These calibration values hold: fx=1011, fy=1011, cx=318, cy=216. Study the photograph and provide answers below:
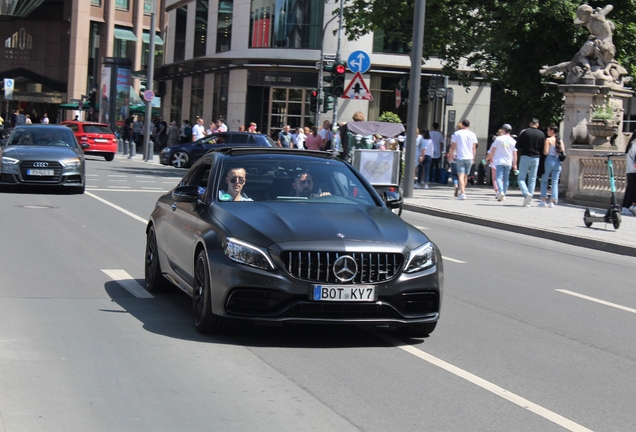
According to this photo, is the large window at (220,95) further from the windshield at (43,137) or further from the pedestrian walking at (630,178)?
the pedestrian walking at (630,178)

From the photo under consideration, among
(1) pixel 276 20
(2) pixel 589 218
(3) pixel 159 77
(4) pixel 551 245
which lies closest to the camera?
(4) pixel 551 245

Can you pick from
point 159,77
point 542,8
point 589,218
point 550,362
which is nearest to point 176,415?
point 550,362

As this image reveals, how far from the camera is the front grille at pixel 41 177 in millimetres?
21234

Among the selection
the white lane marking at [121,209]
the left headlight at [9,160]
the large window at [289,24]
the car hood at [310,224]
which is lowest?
the white lane marking at [121,209]

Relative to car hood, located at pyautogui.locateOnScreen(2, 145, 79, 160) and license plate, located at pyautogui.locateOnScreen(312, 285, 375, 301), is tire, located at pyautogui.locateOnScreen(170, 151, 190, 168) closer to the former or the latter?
car hood, located at pyautogui.locateOnScreen(2, 145, 79, 160)

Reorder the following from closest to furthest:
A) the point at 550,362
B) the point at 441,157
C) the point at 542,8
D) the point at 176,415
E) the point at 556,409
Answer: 1. the point at 176,415
2. the point at 556,409
3. the point at 550,362
4. the point at 542,8
5. the point at 441,157

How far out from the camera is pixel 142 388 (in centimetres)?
593

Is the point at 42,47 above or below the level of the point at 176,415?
above

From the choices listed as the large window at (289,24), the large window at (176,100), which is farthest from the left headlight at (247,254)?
the large window at (176,100)

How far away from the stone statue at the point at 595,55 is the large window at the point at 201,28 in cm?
3379

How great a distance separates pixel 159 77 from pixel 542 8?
126 feet

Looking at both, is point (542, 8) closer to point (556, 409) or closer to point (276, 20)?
point (276, 20)

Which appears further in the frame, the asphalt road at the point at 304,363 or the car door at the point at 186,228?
the car door at the point at 186,228

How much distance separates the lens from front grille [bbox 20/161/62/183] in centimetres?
2123
